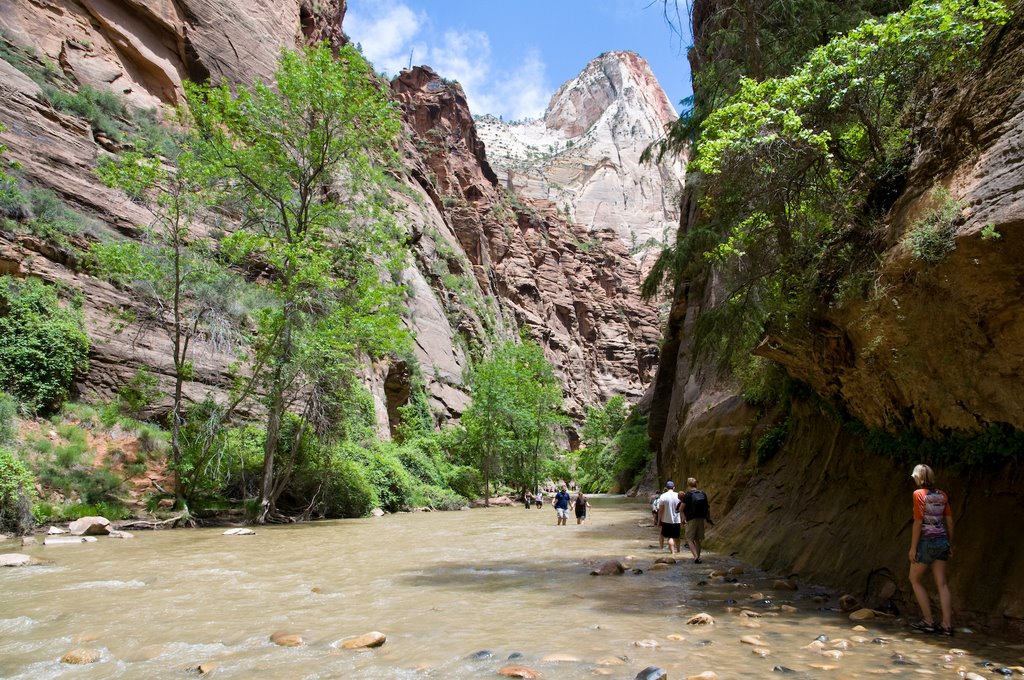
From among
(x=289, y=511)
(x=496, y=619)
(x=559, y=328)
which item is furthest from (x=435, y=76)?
(x=496, y=619)

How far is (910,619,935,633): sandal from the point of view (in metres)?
5.57

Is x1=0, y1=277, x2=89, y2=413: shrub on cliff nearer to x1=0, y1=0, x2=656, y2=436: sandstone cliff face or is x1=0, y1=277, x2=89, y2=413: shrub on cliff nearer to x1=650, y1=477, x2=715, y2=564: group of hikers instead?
x1=0, y1=0, x2=656, y2=436: sandstone cliff face

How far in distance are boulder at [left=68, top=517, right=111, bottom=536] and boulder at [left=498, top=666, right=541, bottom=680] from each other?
13.0 metres

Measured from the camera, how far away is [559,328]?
82.2 metres

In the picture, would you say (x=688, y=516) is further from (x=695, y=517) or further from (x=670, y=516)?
(x=670, y=516)

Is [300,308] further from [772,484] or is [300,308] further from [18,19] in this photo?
[18,19]

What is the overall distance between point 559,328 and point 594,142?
2815 inches

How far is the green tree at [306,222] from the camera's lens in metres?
18.9

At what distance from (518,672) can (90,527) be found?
13.3 m

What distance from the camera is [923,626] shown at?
5.67 metres

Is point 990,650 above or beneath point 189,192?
beneath

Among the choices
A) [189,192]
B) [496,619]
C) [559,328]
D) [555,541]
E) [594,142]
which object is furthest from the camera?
[594,142]

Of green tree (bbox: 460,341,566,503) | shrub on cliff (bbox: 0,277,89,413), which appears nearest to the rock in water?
shrub on cliff (bbox: 0,277,89,413)

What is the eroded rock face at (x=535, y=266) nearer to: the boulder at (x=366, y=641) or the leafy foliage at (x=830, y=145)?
the leafy foliage at (x=830, y=145)
